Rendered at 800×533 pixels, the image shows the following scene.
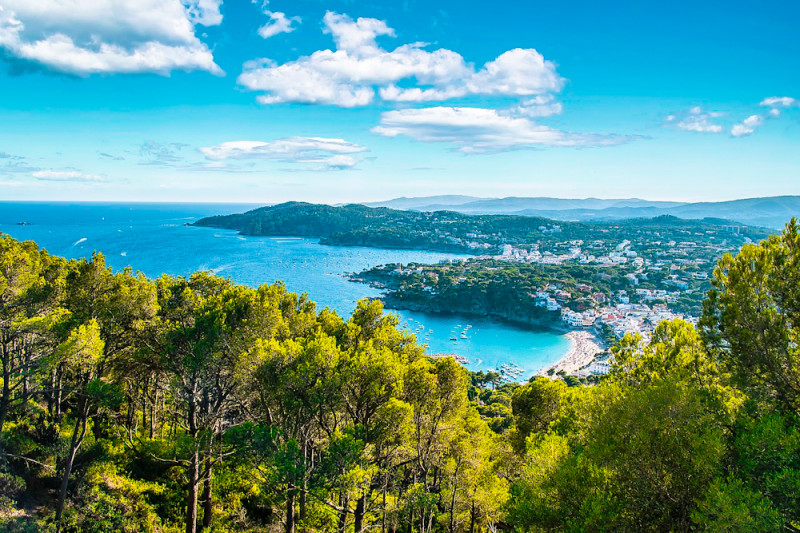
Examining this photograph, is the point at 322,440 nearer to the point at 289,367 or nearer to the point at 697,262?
the point at 289,367

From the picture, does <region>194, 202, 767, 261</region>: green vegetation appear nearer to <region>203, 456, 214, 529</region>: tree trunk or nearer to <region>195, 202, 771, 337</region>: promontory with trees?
<region>195, 202, 771, 337</region>: promontory with trees

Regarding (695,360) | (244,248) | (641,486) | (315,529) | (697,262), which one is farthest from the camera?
(244,248)

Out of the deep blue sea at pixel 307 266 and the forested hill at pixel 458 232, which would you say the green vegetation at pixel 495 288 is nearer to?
the deep blue sea at pixel 307 266

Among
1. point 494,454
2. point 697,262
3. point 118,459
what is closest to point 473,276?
point 697,262

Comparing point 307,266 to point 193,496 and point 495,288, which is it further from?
point 193,496

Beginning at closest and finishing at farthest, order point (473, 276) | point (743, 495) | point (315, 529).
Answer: point (743, 495) → point (315, 529) → point (473, 276)

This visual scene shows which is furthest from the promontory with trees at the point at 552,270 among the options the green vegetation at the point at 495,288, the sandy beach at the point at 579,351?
the sandy beach at the point at 579,351

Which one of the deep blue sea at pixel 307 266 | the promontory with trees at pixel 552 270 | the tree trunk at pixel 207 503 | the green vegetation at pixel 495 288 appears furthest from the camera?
the green vegetation at pixel 495 288
